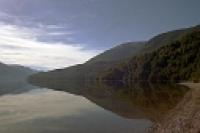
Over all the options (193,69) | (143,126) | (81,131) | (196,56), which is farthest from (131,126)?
(196,56)

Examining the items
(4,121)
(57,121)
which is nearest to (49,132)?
(57,121)

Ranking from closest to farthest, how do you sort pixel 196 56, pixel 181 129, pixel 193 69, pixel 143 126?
1. pixel 181 129
2. pixel 143 126
3. pixel 193 69
4. pixel 196 56

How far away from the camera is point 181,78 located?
191 meters

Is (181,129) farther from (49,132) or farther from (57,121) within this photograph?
(57,121)

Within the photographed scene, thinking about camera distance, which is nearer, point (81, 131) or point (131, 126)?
point (81, 131)

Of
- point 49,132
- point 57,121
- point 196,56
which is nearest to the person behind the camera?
point 49,132

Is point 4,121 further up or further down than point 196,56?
further down

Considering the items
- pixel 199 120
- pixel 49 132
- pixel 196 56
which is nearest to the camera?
pixel 199 120

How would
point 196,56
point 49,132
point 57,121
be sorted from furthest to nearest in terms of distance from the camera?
point 196,56 < point 57,121 < point 49,132

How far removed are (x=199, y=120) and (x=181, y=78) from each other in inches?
6373

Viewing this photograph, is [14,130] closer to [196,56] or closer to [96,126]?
[96,126]

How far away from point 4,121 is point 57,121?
24.0 feet

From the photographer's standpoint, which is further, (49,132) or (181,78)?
(181,78)

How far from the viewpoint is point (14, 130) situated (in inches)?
1489
